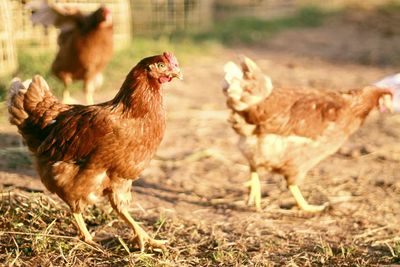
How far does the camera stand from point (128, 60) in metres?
9.20

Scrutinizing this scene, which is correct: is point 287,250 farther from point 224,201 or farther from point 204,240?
point 224,201

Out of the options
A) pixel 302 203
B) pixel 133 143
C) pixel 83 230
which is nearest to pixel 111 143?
pixel 133 143

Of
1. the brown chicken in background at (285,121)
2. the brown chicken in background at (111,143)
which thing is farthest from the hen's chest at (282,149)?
the brown chicken in background at (111,143)

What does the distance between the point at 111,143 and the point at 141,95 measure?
34 cm

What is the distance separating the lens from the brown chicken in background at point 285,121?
429 cm

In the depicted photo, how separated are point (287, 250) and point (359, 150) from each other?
8.44 ft

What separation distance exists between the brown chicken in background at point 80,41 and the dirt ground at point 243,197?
73 cm

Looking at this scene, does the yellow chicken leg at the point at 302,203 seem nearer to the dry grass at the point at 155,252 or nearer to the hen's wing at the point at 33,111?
the dry grass at the point at 155,252

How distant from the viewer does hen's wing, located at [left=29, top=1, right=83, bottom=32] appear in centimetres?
665

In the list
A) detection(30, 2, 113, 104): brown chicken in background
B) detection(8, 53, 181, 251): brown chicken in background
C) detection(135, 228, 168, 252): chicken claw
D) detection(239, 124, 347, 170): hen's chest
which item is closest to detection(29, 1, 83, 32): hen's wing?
detection(30, 2, 113, 104): brown chicken in background

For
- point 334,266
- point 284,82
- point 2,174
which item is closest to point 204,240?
point 334,266

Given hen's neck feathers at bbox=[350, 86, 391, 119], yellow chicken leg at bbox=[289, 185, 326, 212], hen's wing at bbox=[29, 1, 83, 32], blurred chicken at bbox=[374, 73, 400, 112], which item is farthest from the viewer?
hen's wing at bbox=[29, 1, 83, 32]

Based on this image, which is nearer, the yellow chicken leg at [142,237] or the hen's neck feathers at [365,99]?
the yellow chicken leg at [142,237]

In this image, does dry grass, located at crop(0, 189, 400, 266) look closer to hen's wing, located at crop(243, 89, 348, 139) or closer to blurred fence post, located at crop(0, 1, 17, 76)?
hen's wing, located at crop(243, 89, 348, 139)
